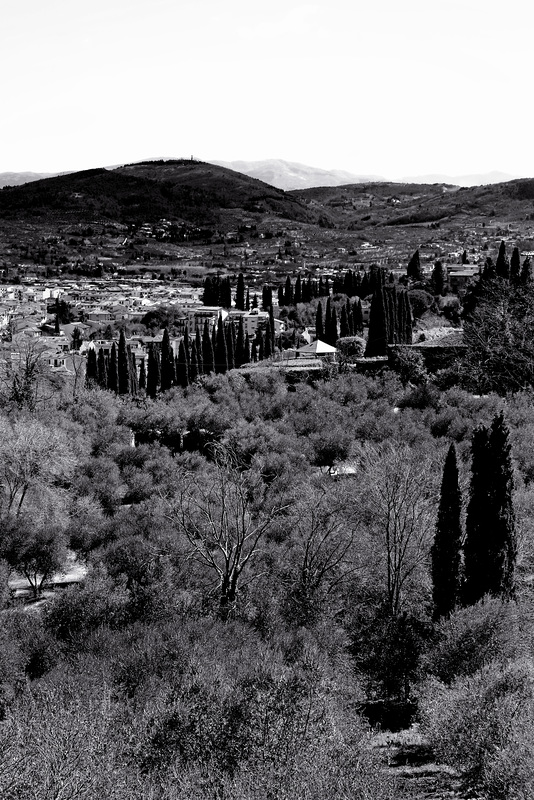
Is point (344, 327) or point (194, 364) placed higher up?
point (344, 327)

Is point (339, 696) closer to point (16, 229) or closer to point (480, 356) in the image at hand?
point (480, 356)

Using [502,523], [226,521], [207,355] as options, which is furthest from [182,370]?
[502,523]

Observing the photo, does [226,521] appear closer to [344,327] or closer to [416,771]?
[416,771]

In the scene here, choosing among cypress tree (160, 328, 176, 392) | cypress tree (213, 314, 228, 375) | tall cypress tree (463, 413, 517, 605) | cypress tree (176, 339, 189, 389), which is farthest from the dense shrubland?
cypress tree (213, 314, 228, 375)

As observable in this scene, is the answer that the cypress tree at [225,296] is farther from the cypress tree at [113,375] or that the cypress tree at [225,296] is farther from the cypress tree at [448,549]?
the cypress tree at [448,549]

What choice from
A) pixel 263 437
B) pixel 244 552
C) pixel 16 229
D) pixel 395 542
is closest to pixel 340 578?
pixel 395 542

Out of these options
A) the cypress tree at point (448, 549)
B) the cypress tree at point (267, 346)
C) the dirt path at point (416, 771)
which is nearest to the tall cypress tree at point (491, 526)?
the cypress tree at point (448, 549)
